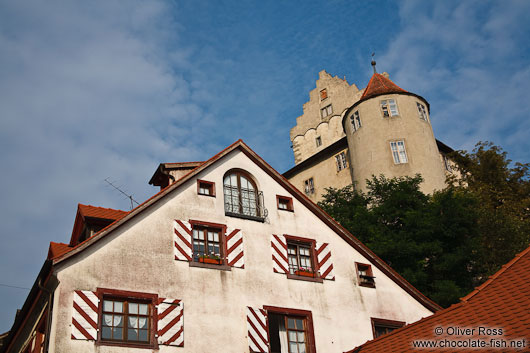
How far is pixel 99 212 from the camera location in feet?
74.5

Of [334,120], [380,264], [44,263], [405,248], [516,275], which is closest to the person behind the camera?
[516,275]

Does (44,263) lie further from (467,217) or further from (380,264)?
(467,217)

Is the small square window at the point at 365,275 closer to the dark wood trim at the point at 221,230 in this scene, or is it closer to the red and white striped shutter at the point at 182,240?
the dark wood trim at the point at 221,230

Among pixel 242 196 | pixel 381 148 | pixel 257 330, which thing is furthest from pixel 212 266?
pixel 381 148

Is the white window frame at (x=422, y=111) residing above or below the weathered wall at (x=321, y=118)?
below

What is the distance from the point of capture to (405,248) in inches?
1302

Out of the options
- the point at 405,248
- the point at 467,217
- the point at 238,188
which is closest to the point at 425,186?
the point at 467,217

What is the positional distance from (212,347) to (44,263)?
18.8 feet

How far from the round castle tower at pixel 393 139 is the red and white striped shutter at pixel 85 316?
3292 centimetres

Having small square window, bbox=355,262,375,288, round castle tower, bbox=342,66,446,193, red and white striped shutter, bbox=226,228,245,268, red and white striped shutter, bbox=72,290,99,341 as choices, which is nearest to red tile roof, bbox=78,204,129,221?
red and white striped shutter, bbox=226,228,245,268

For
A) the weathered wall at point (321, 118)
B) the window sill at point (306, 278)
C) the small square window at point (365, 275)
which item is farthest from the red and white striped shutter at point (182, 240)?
the weathered wall at point (321, 118)

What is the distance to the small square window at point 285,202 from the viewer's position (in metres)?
24.9

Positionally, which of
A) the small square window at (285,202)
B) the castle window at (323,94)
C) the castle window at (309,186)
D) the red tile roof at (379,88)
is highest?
the castle window at (323,94)

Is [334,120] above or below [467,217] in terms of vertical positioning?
above
